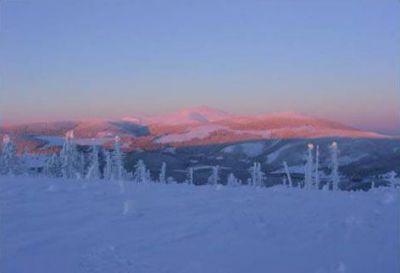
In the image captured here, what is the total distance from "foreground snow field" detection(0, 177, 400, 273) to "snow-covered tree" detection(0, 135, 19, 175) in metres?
48.4

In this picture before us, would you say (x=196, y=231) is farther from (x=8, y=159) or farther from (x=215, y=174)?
(x=215, y=174)

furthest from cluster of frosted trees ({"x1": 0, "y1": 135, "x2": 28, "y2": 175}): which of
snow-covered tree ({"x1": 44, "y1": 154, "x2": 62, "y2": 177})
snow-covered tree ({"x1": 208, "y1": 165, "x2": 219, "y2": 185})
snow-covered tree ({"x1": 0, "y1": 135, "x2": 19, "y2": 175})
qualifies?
snow-covered tree ({"x1": 208, "y1": 165, "x2": 219, "y2": 185})

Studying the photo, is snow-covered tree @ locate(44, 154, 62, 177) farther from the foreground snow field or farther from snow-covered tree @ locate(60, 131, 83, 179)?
the foreground snow field

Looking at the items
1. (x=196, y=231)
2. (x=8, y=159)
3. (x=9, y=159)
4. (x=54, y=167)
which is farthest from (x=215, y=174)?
(x=196, y=231)

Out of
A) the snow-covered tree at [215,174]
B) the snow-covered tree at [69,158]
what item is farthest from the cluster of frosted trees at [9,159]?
the snow-covered tree at [215,174]

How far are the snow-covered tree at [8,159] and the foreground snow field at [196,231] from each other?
159 ft

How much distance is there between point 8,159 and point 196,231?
182 ft

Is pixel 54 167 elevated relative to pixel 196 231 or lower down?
lower down

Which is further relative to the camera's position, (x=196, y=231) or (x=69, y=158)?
(x=69, y=158)

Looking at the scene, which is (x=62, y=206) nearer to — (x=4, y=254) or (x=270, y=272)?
(x=4, y=254)

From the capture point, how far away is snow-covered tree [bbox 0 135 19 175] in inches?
2408

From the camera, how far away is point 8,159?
204 feet

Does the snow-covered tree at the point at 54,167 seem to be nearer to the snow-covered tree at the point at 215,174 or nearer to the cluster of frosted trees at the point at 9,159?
the cluster of frosted trees at the point at 9,159

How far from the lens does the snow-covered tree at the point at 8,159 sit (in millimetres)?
61156
